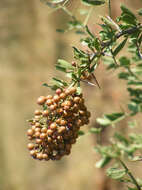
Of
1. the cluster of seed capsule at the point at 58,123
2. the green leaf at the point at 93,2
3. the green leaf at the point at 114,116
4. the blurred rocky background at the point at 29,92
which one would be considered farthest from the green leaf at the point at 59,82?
the blurred rocky background at the point at 29,92

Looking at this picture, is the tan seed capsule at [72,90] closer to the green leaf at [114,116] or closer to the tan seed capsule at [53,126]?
the tan seed capsule at [53,126]

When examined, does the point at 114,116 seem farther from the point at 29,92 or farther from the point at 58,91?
the point at 29,92

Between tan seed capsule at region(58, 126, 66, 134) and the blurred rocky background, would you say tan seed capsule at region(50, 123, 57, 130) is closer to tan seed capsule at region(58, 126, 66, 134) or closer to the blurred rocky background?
tan seed capsule at region(58, 126, 66, 134)

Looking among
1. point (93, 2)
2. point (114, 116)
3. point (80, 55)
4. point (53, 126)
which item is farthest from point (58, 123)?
point (114, 116)

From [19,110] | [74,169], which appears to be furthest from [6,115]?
[74,169]

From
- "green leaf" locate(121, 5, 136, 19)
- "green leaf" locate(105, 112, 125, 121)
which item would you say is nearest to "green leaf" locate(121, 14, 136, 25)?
"green leaf" locate(121, 5, 136, 19)

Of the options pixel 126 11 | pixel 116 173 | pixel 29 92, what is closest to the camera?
pixel 126 11

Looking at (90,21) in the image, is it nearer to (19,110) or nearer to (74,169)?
(19,110)
